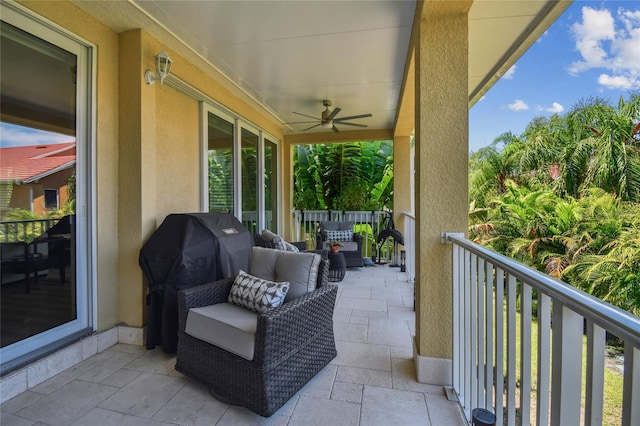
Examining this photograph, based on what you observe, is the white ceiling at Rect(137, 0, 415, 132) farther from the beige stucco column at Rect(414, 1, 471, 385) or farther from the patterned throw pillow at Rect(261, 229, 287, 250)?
the patterned throw pillow at Rect(261, 229, 287, 250)

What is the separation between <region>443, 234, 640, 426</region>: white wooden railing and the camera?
0.68 meters

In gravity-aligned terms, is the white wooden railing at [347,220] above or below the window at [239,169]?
below

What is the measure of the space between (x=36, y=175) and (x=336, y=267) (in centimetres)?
370

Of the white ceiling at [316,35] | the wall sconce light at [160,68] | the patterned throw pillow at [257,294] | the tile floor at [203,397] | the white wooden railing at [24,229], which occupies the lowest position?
the tile floor at [203,397]

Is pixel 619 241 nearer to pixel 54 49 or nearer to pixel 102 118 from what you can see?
pixel 102 118

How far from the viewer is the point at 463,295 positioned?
1.90 m

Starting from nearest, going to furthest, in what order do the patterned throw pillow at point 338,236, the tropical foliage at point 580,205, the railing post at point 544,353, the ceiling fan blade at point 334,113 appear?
the railing post at point 544,353 → the tropical foliage at point 580,205 → the ceiling fan blade at point 334,113 → the patterned throw pillow at point 338,236

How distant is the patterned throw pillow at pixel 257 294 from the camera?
6.98 feet

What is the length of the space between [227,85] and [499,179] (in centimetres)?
890

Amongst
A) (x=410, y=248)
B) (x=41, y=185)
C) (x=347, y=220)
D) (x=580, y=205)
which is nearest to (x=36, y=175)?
(x=41, y=185)

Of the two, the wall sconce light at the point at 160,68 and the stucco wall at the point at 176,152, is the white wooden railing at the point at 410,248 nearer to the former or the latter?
the stucco wall at the point at 176,152

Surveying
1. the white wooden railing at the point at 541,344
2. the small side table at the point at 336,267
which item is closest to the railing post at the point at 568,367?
the white wooden railing at the point at 541,344

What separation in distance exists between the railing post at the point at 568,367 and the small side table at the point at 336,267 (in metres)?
3.98

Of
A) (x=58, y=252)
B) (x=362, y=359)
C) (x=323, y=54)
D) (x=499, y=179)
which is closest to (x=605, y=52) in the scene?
(x=499, y=179)
